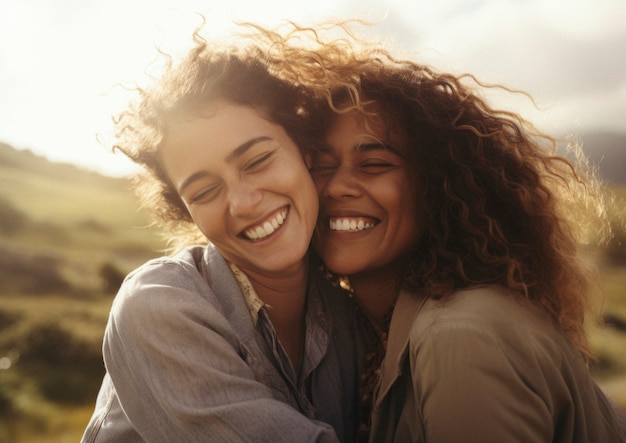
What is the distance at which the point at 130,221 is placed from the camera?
8.34 metres

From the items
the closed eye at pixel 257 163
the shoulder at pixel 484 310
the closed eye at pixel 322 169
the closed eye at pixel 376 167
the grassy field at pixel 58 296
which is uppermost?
the closed eye at pixel 376 167

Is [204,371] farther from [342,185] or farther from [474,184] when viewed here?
[474,184]

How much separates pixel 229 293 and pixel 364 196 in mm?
715

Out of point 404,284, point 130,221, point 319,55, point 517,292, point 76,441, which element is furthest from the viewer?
point 130,221

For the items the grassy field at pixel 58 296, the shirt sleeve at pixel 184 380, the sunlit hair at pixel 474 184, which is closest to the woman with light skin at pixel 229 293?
the shirt sleeve at pixel 184 380

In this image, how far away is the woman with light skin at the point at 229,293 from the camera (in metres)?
1.96

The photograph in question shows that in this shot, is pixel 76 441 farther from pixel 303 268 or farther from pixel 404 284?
pixel 404 284

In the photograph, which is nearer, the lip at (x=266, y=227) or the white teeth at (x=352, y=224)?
the lip at (x=266, y=227)

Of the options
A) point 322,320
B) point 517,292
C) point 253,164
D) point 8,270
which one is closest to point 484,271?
point 517,292

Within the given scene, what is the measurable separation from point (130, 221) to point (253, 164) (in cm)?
641

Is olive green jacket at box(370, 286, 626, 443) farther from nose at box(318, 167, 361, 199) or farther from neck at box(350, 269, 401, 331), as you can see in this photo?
nose at box(318, 167, 361, 199)

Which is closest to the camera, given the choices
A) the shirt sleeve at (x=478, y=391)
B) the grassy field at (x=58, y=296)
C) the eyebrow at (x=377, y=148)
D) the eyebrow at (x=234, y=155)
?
the shirt sleeve at (x=478, y=391)

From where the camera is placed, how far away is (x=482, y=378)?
71.4 inches

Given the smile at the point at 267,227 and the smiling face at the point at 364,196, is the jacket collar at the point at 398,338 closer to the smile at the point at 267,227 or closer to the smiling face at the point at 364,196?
the smiling face at the point at 364,196
